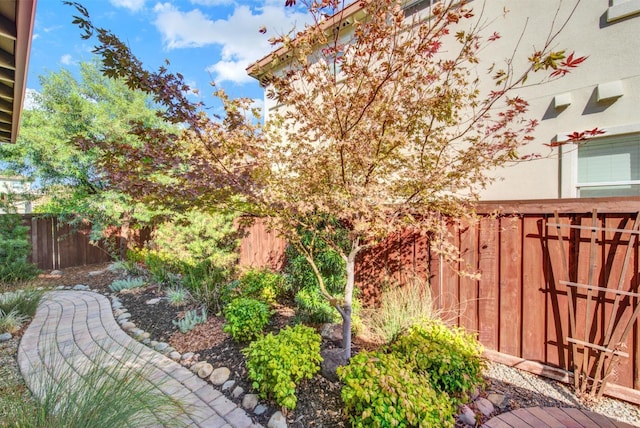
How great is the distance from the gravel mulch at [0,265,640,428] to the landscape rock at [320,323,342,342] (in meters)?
0.10

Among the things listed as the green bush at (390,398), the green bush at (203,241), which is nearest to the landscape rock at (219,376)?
the green bush at (390,398)

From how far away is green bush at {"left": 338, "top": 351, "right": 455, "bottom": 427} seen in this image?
180cm

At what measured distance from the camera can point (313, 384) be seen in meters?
2.62

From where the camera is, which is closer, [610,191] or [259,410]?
[259,410]

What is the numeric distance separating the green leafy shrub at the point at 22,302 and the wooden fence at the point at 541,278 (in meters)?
6.03

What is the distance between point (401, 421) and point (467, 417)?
809 mm

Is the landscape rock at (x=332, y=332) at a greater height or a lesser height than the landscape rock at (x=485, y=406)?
greater

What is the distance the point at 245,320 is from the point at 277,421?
129 cm

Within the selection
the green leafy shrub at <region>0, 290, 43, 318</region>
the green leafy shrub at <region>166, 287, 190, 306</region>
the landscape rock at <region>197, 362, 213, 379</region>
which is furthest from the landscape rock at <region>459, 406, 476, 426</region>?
the green leafy shrub at <region>0, 290, 43, 318</region>

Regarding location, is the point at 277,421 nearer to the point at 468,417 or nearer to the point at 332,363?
the point at 332,363

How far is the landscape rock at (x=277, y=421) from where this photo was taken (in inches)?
86.1

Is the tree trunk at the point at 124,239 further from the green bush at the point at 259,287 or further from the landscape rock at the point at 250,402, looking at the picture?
the landscape rock at the point at 250,402

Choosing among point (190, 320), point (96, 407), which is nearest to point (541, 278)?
point (96, 407)

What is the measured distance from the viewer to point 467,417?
2.19 m
